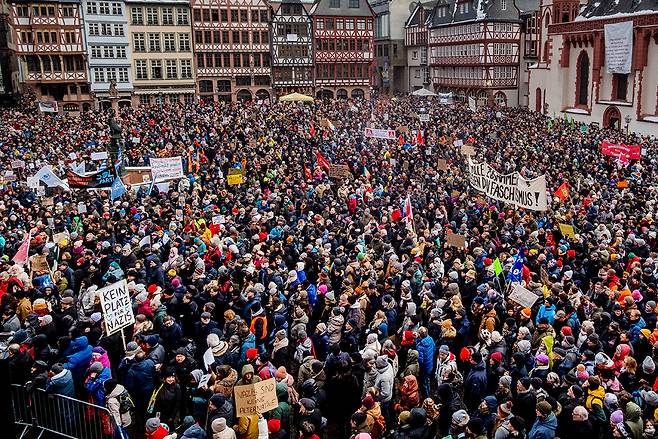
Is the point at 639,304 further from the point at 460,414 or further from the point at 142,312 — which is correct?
the point at 142,312

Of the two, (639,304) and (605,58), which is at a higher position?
(605,58)

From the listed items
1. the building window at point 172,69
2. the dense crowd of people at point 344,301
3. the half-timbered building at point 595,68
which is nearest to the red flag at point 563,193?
the dense crowd of people at point 344,301

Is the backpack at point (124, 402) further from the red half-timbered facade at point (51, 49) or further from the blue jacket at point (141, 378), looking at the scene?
the red half-timbered facade at point (51, 49)

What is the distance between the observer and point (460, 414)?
702 cm

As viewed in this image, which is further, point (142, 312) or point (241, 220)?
point (241, 220)

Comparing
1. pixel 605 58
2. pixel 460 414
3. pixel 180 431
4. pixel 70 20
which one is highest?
pixel 70 20

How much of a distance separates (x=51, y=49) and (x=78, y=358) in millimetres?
51318

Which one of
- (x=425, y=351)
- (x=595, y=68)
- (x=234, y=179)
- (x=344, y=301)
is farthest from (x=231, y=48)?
(x=425, y=351)

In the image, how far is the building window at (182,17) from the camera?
5716cm

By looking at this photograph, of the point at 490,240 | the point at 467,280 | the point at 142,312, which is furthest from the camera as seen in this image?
the point at 490,240

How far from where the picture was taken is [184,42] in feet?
189

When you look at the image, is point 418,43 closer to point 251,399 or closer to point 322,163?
point 322,163

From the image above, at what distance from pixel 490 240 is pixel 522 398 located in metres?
8.32

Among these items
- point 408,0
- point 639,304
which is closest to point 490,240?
point 639,304
